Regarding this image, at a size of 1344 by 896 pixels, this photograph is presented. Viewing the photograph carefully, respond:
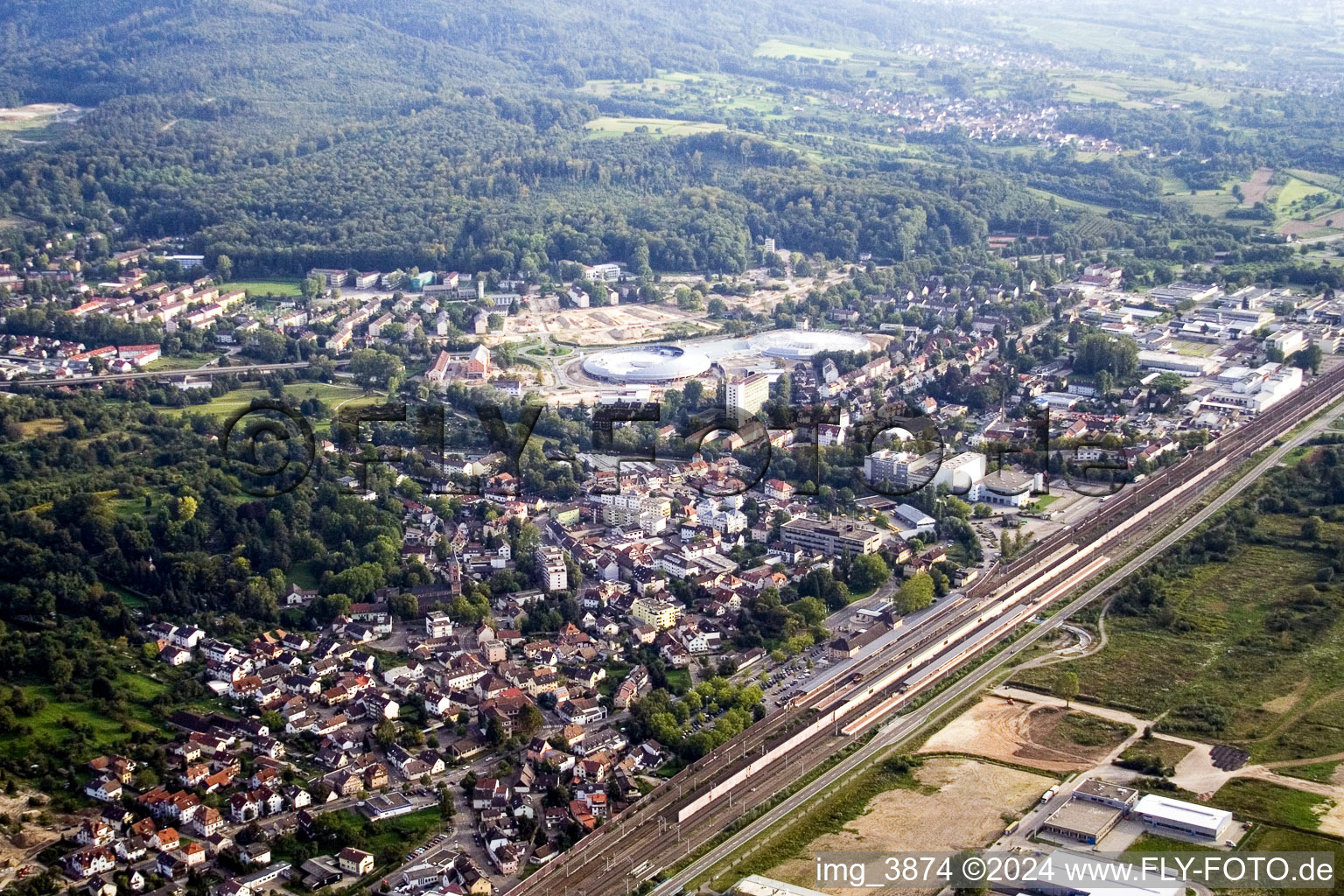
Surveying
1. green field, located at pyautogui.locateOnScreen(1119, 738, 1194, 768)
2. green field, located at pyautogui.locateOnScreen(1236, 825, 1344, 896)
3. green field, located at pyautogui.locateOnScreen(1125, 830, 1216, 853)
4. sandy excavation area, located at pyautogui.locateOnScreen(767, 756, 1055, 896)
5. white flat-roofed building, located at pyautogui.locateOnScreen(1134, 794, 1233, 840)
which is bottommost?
sandy excavation area, located at pyautogui.locateOnScreen(767, 756, 1055, 896)

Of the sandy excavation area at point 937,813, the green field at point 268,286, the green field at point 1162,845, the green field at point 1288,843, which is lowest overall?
the sandy excavation area at point 937,813

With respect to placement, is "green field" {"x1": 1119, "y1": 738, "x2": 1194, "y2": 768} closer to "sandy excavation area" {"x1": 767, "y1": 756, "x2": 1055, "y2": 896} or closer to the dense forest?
"sandy excavation area" {"x1": 767, "y1": 756, "x2": 1055, "y2": 896}

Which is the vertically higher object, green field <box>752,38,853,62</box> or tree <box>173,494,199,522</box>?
green field <box>752,38,853,62</box>

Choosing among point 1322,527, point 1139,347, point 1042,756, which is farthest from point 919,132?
point 1042,756

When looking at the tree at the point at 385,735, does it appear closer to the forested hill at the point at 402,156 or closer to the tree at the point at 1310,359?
the tree at the point at 1310,359

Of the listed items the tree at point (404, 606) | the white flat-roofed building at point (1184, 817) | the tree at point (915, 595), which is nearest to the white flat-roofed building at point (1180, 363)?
the tree at point (915, 595)

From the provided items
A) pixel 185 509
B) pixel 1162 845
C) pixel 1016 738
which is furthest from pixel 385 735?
pixel 1162 845

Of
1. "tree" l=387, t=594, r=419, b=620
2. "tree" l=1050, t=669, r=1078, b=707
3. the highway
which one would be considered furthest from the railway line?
the highway
